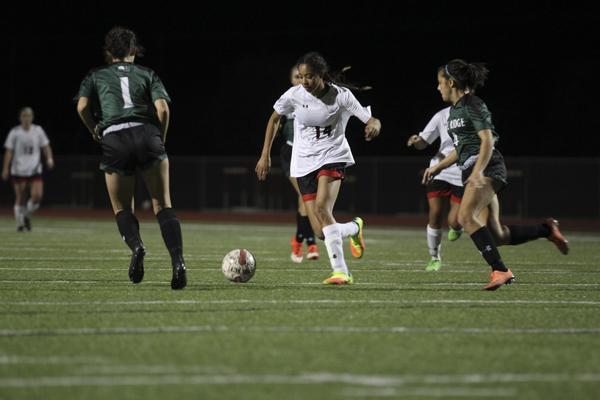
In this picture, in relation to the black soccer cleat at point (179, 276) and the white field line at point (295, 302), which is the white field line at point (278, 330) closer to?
the white field line at point (295, 302)

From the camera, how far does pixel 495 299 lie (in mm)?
8016

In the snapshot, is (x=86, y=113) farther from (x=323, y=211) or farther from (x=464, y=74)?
(x=464, y=74)

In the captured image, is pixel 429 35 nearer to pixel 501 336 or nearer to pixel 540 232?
pixel 540 232

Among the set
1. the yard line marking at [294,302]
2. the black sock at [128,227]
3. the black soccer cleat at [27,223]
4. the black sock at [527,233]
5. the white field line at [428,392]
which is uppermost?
the white field line at [428,392]

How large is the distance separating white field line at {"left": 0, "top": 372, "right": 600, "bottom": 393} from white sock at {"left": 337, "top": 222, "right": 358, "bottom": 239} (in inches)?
180

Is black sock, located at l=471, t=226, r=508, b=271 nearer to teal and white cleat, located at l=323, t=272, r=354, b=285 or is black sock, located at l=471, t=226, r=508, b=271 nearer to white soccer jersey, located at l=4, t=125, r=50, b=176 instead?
teal and white cleat, located at l=323, t=272, r=354, b=285

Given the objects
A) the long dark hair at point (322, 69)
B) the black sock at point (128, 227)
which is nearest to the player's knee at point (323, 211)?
the long dark hair at point (322, 69)

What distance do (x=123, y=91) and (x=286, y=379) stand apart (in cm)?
438

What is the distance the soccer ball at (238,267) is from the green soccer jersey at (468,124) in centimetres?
204

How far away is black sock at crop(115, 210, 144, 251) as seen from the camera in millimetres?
8617

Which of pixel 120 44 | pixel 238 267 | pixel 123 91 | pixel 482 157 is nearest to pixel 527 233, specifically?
A: pixel 482 157

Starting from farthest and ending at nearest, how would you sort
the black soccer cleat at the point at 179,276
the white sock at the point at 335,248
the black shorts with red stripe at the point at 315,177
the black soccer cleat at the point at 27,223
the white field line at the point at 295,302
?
1. the black soccer cleat at the point at 27,223
2. the black shorts with red stripe at the point at 315,177
3. the white sock at the point at 335,248
4. the black soccer cleat at the point at 179,276
5. the white field line at the point at 295,302

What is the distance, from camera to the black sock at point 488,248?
8.80 metres

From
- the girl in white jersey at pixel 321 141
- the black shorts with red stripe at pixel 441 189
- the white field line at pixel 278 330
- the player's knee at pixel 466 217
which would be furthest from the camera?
the black shorts with red stripe at pixel 441 189
